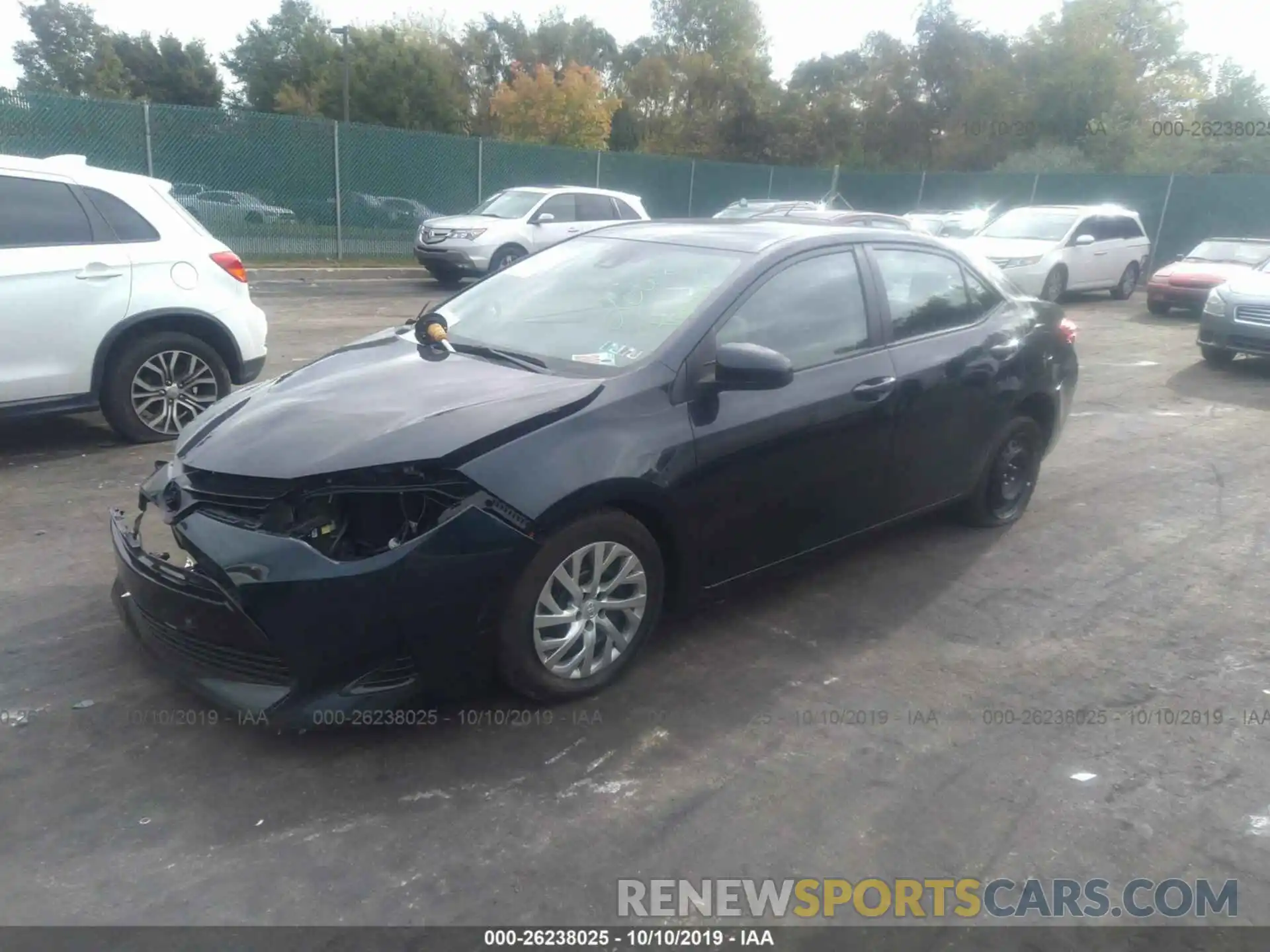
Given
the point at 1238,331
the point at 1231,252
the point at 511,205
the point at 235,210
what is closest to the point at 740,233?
the point at 1238,331

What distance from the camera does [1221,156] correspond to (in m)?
36.2

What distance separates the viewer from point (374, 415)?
11.6 feet

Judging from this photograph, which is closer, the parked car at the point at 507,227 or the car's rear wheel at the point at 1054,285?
the car's rear wheel at the point at 1054,285

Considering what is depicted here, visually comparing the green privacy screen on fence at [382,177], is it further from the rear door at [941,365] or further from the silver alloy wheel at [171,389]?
the rear door at [941,365]

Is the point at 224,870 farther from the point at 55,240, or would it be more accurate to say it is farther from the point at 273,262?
the point at 273,262

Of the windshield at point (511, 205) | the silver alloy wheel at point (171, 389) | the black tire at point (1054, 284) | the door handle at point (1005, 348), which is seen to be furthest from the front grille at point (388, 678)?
the black tire at point (1054, 284)

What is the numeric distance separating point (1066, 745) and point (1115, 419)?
5867 mm

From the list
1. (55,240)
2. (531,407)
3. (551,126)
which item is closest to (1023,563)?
(531,407)

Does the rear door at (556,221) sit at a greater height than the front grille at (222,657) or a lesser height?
greater

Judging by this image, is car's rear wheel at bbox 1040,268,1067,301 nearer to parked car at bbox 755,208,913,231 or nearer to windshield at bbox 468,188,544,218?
windshield at bbox 468,188,544,218

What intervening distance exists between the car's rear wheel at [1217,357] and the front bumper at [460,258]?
10447 millimetres

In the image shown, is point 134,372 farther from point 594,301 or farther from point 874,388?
point 874,388

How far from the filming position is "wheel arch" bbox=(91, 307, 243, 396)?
20.6ft

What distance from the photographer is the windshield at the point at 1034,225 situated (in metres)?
17.4
